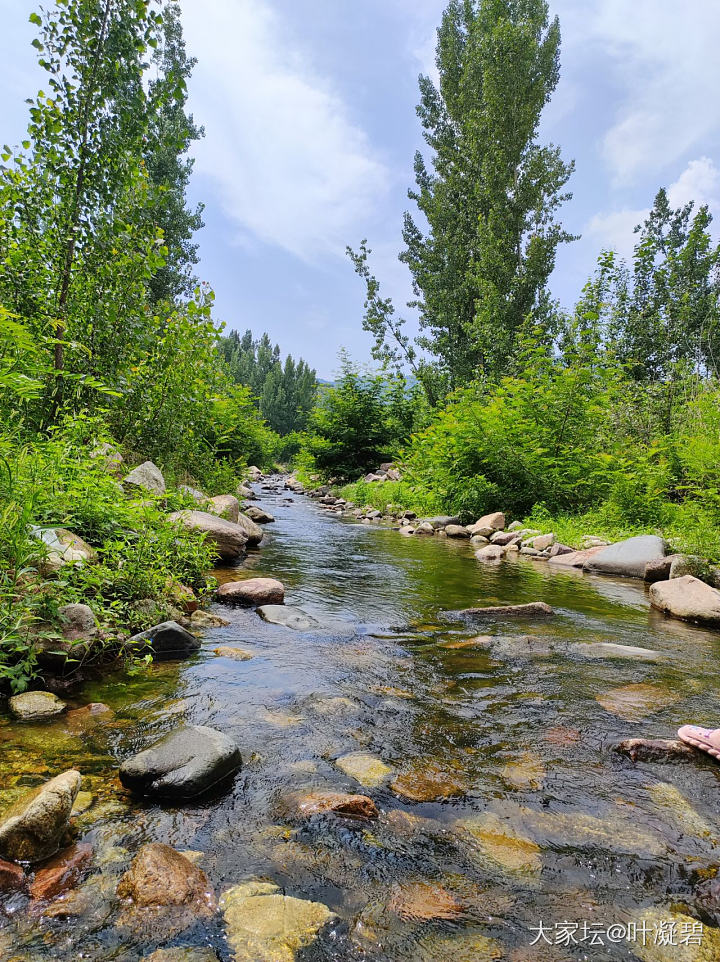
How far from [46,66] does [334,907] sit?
7.46 m

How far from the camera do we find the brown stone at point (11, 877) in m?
1.47

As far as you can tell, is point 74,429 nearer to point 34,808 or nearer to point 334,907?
point 34,808

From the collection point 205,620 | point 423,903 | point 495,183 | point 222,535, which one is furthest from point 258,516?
point 495,183

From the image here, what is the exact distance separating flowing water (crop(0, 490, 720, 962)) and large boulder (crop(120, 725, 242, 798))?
0.06 metres

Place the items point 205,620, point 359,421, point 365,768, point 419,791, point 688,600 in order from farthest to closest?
point 359,421, point 688,600, point 205,620, point 365,768, point 419,791

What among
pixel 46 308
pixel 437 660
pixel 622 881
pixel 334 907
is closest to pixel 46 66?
pixel 46 308

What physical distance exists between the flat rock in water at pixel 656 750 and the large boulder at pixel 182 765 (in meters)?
1.93

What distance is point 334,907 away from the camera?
1557 mm

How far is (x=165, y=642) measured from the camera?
3537 millimetres

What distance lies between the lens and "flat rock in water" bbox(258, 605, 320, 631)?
14.8 ft

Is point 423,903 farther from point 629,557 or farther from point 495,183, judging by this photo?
point 495,183

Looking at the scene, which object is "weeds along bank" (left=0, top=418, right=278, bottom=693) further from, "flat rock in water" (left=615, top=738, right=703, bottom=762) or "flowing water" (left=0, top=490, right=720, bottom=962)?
"flat rock in water" (left=615, top=738, right=703, bottom=762)

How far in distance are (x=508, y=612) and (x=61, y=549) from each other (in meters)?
4.04

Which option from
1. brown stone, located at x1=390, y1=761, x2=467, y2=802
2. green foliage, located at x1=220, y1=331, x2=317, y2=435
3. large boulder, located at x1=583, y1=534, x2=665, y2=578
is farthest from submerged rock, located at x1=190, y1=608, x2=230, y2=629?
green foliage, located at x1=220, y1=331, x2=317, y2=435
